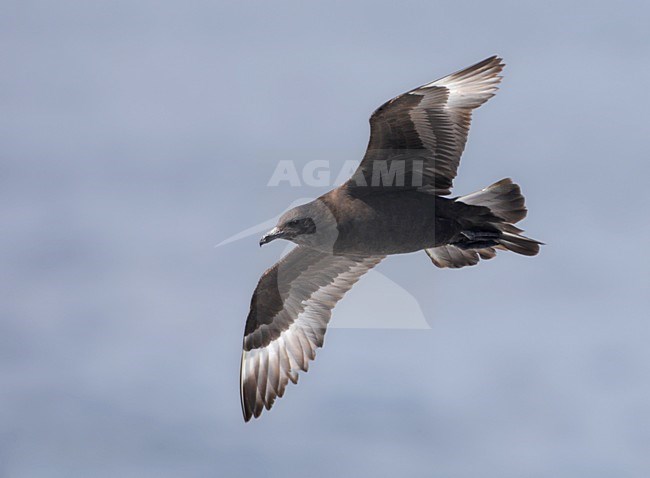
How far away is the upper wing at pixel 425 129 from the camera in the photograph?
10367 mm

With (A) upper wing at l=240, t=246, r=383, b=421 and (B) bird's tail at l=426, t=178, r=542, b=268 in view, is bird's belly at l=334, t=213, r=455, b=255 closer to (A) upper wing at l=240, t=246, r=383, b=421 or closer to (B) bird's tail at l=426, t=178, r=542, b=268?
(B) bird's tail at l=426, t=178, r=542, b=268

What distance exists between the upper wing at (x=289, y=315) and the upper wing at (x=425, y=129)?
5.13 feet

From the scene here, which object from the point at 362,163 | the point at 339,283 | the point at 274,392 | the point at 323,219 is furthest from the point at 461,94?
the point at 274,392

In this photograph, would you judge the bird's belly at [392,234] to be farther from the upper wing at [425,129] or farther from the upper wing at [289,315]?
the upper wing at [289,315]

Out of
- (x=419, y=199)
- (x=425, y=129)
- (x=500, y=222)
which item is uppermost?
(x=425, y=129)

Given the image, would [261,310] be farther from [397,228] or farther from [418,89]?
[418,89]

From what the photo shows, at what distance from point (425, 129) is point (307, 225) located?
1.52 m

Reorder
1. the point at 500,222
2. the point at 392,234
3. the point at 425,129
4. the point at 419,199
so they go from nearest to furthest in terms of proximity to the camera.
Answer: the point at 425,129, the point at 392,234, the point at 419,199, the point at 500,222

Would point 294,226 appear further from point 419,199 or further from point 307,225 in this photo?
point 419,199

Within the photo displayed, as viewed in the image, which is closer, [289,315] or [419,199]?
[419,199]

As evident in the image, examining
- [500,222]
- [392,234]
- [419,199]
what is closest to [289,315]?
[392,234]

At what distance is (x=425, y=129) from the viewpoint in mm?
10586

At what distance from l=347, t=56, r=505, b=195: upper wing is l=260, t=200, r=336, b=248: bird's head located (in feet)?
1.51

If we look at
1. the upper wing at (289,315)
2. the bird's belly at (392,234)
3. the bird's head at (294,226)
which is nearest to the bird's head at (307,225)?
the bird's head at (294,226)
